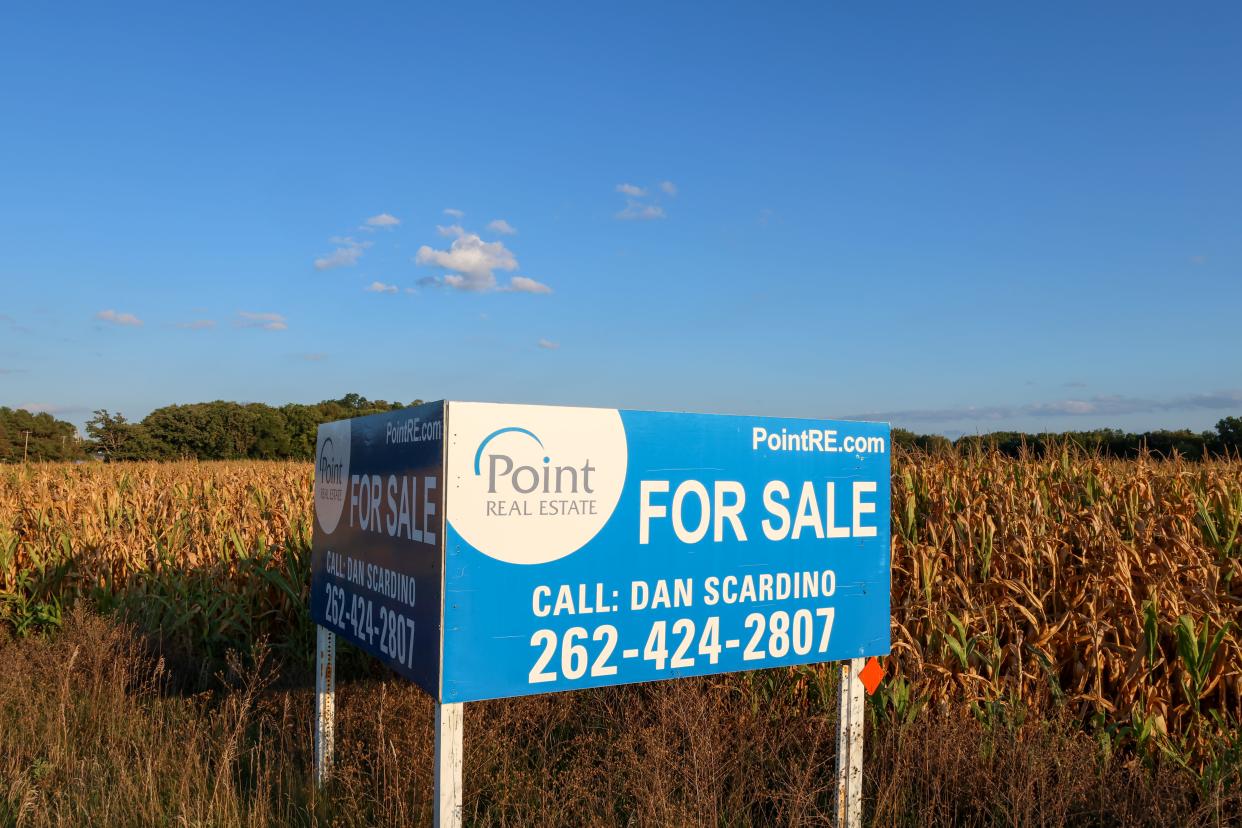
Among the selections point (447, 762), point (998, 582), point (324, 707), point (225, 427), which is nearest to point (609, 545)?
point (447, 762)

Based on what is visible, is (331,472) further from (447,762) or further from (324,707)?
(447,762)

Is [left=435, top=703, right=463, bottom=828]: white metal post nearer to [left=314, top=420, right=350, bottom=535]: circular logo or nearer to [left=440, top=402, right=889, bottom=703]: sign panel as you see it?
[left=440, top=402, right=889, bottom=703]: sign panel

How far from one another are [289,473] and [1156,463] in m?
12.1

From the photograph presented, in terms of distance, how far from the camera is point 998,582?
618 centimetres

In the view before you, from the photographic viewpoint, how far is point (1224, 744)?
5090 millimetres

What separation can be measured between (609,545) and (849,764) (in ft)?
5.56

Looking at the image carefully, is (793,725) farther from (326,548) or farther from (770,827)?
(326,548)

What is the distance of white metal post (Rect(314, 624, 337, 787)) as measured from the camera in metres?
4.96

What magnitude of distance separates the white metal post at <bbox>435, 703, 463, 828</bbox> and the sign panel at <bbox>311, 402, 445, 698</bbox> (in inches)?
5.1

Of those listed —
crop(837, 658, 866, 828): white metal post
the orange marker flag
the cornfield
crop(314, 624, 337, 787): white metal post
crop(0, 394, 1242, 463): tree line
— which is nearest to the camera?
crop(837, 658, 866, 828): white metal post

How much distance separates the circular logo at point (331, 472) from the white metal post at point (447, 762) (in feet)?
5.46

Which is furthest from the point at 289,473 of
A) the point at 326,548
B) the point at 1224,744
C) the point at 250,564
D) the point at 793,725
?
the point at 1224,744

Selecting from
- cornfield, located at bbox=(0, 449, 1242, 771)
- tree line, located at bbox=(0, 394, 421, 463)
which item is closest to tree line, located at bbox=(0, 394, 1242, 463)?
tree line, located at bbox=(0, 394, 421, 463)

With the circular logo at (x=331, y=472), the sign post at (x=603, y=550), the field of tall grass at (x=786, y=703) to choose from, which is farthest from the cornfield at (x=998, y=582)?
the circular logo at (x=331, y=472)
